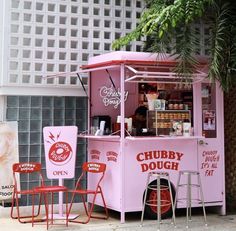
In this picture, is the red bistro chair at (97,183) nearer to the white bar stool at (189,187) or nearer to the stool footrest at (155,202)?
the stool footrest at (155,202)

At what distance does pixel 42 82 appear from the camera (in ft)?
23.8

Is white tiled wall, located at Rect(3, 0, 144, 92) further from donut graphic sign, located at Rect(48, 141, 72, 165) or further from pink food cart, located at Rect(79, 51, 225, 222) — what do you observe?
donut graphic sign, located at Rect(48, 141, 72, 165)

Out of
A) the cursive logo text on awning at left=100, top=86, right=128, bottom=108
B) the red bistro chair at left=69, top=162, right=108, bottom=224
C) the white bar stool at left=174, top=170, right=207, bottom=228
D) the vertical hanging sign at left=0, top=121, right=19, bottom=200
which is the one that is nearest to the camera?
the white bar stool at left=174, top=170, right=207, bottom=228

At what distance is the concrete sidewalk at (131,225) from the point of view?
20.3ft

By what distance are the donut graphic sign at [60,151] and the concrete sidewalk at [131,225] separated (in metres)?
0.79

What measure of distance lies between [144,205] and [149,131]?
3.89 ft

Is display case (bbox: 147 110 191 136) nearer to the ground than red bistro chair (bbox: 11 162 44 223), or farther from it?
farther from it

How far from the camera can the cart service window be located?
7.13 m

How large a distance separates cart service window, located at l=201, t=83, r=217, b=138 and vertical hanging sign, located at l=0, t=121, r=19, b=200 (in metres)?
3.15

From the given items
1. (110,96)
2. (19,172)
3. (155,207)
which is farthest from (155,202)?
(19,172)

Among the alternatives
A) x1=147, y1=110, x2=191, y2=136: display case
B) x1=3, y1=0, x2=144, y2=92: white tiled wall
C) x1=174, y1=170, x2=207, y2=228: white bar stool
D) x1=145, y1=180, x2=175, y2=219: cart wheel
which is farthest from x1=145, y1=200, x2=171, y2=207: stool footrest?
x1=3, y1=0, x2=144, y2=92: white tiled wall

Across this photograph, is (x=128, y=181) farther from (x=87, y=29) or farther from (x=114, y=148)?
(x=87, y=29)

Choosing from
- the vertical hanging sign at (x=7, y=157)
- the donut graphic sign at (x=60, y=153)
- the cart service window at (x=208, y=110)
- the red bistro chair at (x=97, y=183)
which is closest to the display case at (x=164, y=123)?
the cart service window at (x=208, y=110)

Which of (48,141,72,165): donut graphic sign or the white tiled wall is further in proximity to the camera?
the white tiled wall
